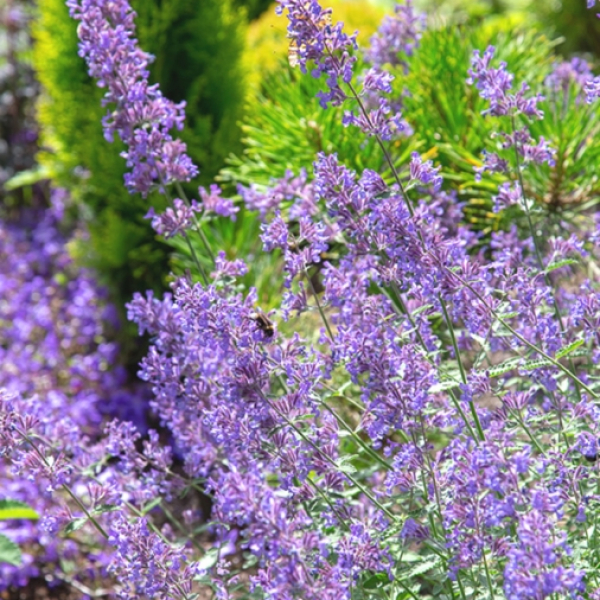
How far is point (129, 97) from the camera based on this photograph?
6.86ft

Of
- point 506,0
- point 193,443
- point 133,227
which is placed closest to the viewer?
point 193,443

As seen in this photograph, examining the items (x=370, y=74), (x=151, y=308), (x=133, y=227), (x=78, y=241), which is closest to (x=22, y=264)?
(x=78, y=241)

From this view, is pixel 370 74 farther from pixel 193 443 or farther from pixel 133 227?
pixel 133 227

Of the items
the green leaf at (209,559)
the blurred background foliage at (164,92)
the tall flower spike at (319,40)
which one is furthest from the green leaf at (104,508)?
the blurred background foliage at (164,92)

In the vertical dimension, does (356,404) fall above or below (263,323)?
below

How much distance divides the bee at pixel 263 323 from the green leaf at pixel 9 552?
0.62 meters

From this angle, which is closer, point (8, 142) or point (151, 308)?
point (151, 308)

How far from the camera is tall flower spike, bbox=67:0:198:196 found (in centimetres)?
211

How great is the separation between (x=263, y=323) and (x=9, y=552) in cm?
64

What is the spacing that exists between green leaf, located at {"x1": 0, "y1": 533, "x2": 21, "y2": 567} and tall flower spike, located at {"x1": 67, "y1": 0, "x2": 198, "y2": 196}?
889mm

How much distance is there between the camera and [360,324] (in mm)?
2057

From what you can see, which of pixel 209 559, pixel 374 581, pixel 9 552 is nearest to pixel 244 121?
pixel 209 559

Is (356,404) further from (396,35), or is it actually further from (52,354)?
(52,354)

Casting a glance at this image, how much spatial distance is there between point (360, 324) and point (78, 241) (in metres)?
3.49
